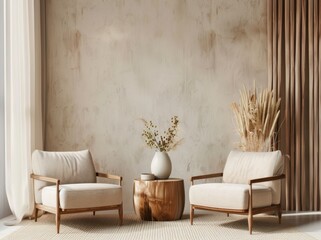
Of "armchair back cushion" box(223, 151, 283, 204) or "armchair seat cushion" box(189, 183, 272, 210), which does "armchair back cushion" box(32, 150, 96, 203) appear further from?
"armchair back cushion" box(223, 151, 283, 204)

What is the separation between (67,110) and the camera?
6.73m

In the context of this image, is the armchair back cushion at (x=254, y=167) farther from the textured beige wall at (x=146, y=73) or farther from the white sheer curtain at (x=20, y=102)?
the white sheer curtain at (x=20, y=102)

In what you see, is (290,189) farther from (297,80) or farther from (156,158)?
(156,158)

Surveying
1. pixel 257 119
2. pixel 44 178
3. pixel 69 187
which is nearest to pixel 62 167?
pixel 44 178

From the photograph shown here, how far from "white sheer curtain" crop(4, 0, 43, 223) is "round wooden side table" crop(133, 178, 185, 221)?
130cm

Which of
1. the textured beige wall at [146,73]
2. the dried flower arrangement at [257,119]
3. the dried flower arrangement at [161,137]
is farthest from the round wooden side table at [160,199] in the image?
the dried flower arrangement at [257,119]

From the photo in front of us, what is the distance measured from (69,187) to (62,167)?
0.57 meters

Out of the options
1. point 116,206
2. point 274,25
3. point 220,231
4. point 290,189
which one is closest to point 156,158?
point 116,206

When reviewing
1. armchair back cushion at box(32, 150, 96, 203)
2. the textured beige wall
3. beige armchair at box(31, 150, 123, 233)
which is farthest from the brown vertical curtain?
armchair back cushion at box(32, 150, 96, 203)

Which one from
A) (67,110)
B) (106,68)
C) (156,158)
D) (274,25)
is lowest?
(156,158)

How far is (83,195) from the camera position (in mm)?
5211

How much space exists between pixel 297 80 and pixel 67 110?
9.34 ft

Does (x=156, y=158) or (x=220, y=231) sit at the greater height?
(x=156, y=158)

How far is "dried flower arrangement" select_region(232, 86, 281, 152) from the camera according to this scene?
6242 mm
